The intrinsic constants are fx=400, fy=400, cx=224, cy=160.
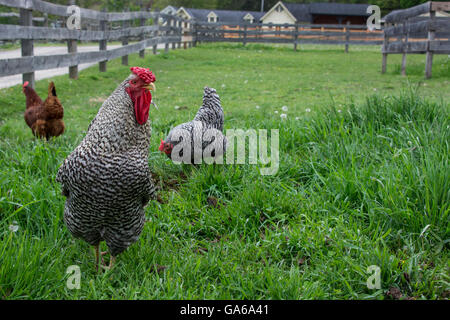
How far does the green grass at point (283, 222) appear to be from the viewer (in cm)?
212

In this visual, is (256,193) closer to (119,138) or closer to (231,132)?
(119,138)

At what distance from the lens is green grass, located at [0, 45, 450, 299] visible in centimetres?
212

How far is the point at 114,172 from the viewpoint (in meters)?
2.07

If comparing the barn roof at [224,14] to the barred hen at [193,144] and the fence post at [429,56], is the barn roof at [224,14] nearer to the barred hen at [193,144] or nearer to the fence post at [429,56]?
the fence post at [429,56]

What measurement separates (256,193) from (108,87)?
665 centimetres

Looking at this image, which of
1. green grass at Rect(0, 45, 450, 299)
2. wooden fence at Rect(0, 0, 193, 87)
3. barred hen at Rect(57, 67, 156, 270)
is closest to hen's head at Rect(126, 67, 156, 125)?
barred hen at Rect(57, 67, 156, 270)

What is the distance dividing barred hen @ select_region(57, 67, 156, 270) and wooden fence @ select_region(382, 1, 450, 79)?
9.33m

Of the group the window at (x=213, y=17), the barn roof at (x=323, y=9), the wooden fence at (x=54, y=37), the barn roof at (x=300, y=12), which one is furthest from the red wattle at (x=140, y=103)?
the barn roof at (x=300, y=12)

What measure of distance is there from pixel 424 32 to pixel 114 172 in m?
11.0

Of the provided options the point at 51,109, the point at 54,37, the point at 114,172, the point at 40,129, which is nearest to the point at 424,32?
the point at 54,37

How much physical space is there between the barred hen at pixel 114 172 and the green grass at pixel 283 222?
271mm

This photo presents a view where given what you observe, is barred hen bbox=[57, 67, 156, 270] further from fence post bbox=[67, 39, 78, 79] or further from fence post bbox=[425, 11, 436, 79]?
fence post bbox=[425, 11, 436, 79]
